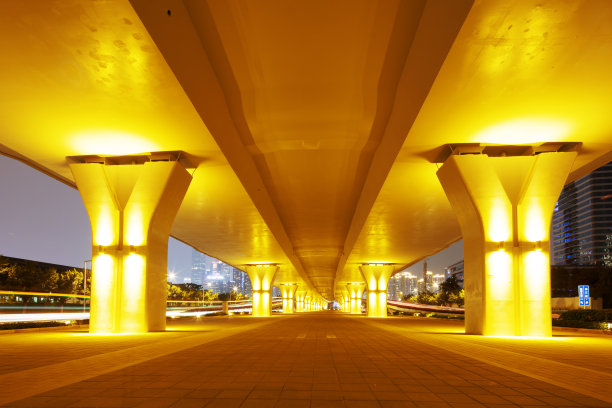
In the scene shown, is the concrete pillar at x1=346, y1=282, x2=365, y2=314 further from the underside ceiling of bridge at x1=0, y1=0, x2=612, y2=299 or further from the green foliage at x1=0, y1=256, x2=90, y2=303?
the underside ceiling of bridge at x1=0, y1=0, x2=612, y2=299

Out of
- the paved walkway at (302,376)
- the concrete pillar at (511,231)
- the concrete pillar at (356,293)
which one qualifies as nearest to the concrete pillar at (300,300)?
the concrete pillar at (356,293)

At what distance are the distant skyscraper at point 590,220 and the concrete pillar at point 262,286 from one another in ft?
430

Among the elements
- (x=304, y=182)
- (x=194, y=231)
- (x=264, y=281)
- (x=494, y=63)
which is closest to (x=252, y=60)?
(x=494, y=63)

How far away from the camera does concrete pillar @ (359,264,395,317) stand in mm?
51531

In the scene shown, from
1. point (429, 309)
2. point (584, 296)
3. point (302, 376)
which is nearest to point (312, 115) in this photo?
point (302, 376)

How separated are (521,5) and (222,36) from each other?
5799 millimetres

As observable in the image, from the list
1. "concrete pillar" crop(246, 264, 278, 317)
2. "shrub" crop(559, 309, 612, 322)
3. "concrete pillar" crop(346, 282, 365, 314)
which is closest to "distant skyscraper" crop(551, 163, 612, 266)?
"concrete pillar" crop(346, 282, 365, 314)

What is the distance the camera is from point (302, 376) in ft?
25.8

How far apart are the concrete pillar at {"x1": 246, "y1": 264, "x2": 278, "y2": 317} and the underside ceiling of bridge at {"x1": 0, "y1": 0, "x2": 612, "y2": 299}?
31.3m

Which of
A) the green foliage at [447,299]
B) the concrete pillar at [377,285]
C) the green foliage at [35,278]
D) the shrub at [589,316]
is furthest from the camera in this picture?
the green foliage at [447,299]

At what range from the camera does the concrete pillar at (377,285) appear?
51.5 metres

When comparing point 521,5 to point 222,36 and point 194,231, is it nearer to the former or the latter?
point 222,36

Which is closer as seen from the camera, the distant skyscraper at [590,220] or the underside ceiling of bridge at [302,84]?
the underside ceiling of bridge at [302,84]

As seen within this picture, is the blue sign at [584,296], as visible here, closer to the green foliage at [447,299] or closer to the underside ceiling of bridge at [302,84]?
the underside ceiling of bridge at [302,84]
